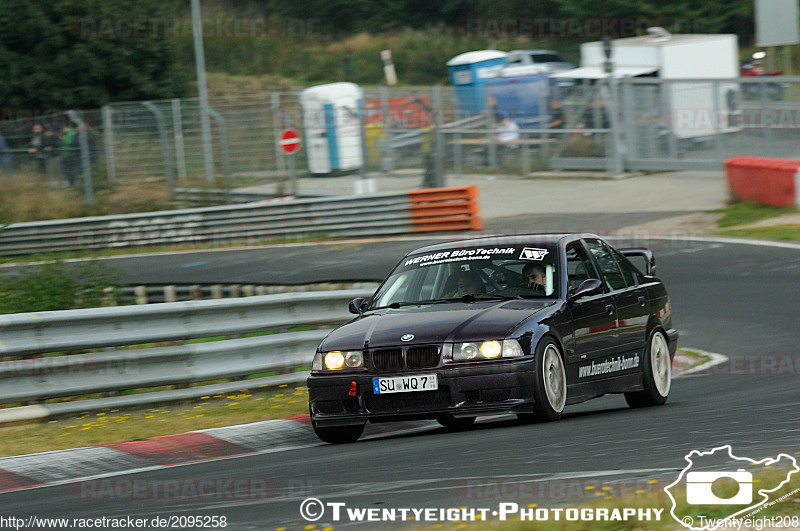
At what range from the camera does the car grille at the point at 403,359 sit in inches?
323

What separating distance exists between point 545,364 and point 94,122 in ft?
75.4

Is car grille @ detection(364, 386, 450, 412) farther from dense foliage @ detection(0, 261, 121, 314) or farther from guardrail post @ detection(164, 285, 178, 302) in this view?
guardrail post @ detection(164, 285, 178, 302)

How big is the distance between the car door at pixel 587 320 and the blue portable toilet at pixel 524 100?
23112mm

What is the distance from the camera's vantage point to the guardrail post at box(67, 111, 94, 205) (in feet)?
96.6

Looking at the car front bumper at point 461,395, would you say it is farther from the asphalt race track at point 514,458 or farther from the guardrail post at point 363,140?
the guardrail post at point 363,140

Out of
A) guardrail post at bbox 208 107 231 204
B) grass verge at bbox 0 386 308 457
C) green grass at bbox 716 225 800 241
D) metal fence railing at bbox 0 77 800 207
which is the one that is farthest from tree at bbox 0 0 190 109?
grass verge at bbox 0 386 308 457

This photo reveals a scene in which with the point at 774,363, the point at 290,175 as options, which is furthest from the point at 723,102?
the point at 774,363

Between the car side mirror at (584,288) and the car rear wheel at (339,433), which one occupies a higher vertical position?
the car side mirror at (584,288)

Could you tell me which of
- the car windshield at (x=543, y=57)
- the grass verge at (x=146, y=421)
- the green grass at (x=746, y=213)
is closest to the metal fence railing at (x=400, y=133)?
the green grass at (x=746, y=213)

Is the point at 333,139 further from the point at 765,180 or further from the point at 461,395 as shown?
the point at 461,395

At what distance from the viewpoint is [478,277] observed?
30.1 feet

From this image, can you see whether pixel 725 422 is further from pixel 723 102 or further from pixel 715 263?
pixel 723 102

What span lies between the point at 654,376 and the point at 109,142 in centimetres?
2182

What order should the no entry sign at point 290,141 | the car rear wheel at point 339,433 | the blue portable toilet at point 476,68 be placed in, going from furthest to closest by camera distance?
the blue portable toilet at point 476,68
the no entry sign at point 290,141
the car rear wheel at point 339,433
